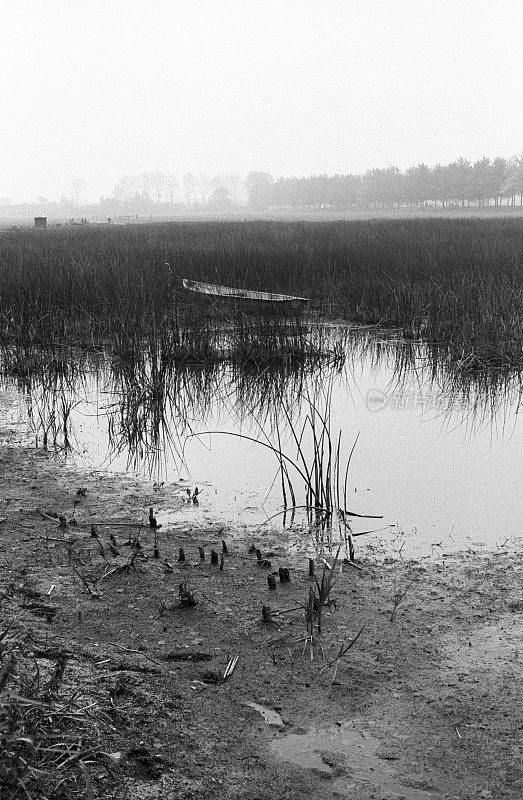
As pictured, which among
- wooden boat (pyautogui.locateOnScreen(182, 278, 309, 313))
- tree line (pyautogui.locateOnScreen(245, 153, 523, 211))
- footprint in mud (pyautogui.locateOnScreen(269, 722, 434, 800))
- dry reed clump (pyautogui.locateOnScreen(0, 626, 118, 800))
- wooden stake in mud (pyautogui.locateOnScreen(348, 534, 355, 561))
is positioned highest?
tree line (pyautogui.locateOnScreen(245, 153, 523, 211))

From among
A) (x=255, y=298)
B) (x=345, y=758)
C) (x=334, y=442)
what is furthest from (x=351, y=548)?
(x=255, y=298)

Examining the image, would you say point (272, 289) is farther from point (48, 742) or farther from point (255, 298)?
point (48, 742)

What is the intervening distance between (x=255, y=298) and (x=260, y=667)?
7.05 meters

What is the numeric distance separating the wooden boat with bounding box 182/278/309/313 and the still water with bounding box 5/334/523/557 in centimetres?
162

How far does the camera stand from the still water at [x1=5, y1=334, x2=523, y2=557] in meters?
3.86

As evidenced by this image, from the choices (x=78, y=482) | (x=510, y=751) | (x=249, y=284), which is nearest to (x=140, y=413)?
(x=78, y=482)

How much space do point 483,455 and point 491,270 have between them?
6.46 meters

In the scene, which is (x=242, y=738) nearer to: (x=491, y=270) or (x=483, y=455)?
(x=483, y=455)

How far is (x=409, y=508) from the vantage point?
13.2 feet

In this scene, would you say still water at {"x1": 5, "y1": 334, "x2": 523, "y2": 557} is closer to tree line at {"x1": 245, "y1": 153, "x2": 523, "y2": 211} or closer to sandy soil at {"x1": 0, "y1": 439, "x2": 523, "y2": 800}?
sandy soil at {"x1": 0, "y1": 439, "x2": 523, "y2": 800}

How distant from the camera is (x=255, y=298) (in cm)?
926

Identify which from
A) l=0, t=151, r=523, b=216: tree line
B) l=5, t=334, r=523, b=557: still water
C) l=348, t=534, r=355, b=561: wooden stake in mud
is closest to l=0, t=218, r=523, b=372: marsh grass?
l=5, t=334, r=523, b=557: still water

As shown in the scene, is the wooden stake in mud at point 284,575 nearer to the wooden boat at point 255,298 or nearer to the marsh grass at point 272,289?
the marsh grass at point 272,289

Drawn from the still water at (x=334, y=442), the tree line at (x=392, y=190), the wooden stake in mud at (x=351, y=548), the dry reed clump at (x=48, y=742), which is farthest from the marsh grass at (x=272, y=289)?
the tree line at (x=392, y=190)
